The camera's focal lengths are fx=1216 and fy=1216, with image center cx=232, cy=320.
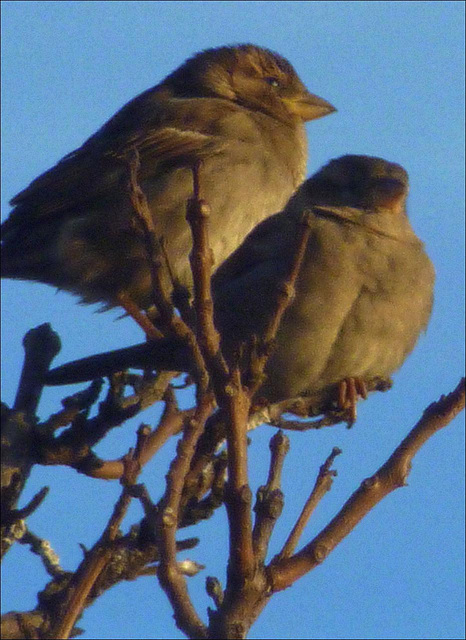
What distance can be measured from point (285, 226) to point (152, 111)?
1633 millimetres

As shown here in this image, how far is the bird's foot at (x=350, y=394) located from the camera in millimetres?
5031

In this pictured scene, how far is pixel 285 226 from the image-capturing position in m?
5.52

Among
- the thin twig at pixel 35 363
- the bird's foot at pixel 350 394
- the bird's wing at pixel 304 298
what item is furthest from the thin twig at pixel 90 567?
the bird's foot at pixel 350 394

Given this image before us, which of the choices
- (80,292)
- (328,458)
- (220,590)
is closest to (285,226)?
(80,292)

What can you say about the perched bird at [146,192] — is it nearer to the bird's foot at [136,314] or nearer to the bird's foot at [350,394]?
the bird's foot at [136,314]

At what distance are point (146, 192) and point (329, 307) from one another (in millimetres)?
1612

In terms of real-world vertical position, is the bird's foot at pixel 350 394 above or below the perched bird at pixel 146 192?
below

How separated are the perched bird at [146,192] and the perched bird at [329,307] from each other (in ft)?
2.25

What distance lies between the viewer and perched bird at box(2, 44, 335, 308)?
612 cm

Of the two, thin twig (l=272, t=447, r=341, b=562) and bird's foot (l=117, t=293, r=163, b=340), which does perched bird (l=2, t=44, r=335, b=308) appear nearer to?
bird's foot (l=117, t=293, r=163, b=340)

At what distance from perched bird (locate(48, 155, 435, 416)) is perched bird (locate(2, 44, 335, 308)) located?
0.69 metres

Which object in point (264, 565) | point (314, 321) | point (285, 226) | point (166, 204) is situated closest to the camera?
point (264, 565)

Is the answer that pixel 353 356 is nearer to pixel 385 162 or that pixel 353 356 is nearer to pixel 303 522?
pixel 385 162

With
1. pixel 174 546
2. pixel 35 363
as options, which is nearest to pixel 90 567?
pixel 174 546
